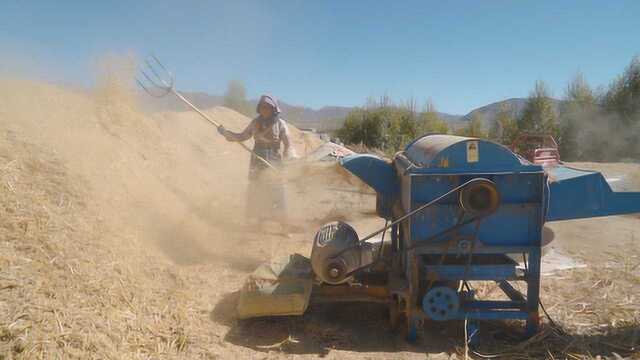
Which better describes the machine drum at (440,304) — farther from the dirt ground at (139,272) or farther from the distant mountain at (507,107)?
the distant mountain at (507,107)

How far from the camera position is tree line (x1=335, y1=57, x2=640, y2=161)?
822 inches

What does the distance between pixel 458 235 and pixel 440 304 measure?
0.54 metres

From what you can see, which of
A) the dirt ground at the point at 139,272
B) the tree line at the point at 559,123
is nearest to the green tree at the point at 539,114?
the tree line at the point at 559,123

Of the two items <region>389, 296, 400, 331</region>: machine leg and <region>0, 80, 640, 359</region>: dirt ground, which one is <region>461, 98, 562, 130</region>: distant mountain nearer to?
<region>0, 80, 640, 359</region>: dirt ground

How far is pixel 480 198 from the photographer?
10.7ft

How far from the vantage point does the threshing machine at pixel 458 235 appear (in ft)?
11.0

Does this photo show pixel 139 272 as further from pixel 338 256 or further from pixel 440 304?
pixel 440 304

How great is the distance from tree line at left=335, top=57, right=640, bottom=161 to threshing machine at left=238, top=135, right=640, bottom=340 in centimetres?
1636

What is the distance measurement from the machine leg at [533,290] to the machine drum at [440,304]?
0.58m

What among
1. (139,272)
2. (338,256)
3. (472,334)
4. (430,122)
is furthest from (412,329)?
(430,122)

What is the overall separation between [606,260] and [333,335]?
13.2 feet

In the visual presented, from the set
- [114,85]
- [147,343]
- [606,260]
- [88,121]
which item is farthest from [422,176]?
[114,85]

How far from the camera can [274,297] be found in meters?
3.58

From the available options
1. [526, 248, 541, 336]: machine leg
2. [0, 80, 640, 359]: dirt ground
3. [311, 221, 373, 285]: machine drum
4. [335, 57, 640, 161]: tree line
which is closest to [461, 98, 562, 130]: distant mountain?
[335, 57, 640, 161]: tree line
